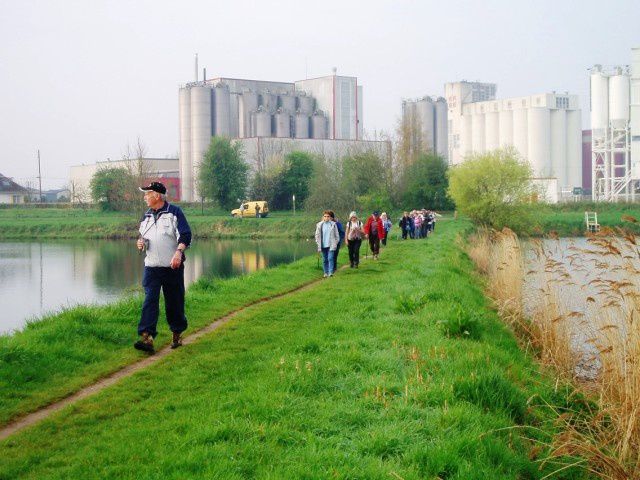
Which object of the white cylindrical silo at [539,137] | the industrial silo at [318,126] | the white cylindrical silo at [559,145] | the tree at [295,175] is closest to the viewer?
the tree at [295,175]

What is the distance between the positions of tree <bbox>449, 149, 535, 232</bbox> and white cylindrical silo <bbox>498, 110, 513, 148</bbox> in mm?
63103

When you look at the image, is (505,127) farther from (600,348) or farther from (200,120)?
(600,348)

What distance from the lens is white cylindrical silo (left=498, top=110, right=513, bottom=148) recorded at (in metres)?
120

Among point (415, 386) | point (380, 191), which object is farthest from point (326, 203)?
point (415, 386)

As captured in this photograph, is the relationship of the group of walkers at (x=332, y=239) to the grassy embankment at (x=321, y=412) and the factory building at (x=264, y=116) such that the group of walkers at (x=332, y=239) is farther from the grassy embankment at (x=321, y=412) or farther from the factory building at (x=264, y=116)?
the factory building at (x=264, y=116)

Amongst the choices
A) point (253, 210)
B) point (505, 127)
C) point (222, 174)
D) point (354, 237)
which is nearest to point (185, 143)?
point (222, 174)

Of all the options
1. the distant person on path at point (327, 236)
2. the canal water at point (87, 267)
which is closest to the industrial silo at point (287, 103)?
the canal water at point (87, 267)

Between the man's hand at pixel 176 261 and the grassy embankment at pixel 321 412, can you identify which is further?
the man's hand at pixel 176 261

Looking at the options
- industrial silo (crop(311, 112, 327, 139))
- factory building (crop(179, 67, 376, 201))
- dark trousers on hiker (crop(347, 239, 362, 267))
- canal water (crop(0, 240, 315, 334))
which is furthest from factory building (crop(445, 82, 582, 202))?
dark trousers on hiker (crop(347, 239, 362, 267))

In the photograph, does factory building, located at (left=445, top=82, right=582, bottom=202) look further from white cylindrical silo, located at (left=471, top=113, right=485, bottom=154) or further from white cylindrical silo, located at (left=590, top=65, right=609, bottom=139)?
white cylindrical silo, located at (left=590, top=65, right=609, bottom=139)

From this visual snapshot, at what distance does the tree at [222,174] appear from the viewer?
90.8m

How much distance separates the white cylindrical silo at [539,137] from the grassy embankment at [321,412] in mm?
107783

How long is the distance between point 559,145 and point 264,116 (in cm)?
4288

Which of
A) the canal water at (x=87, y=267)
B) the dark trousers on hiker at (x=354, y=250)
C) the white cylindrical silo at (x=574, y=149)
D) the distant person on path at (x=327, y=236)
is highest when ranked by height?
the white cylindrical silo at (x=574, y=149)
